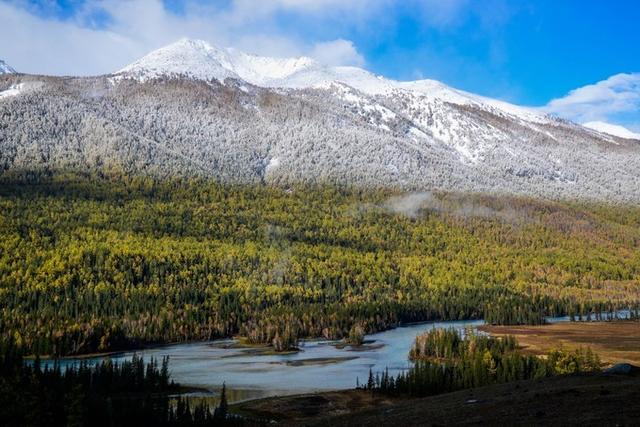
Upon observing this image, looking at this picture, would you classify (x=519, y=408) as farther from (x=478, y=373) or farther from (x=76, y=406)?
(x=478, y=373)

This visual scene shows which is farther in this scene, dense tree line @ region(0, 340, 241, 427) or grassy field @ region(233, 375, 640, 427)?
dense tree line @ region(0, 340, 241, 427)

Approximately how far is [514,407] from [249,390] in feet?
274

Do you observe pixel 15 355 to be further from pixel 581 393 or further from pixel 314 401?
pixel 581 393

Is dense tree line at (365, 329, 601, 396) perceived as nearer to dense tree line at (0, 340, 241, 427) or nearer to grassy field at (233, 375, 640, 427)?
grassy field at (233, 375, 640, 427)

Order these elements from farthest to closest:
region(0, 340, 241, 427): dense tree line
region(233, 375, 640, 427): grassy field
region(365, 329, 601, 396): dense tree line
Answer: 1. region(365, 329, 601, 396): dense tree line
2. region(0, 340, 241, 427): dense tree line
3. region(233, 375, 640, 427): grassy field

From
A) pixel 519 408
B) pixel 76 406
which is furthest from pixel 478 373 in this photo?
pixel 76 406

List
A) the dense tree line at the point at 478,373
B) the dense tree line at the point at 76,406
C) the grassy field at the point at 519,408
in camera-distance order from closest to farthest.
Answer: the grassy field at the point at 519,408 → the dense tree line at the point at 76,406 → the dense tree line at the point at 478,373

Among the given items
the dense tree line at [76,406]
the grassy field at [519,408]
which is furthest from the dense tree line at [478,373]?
the dense tree line at [76,406]

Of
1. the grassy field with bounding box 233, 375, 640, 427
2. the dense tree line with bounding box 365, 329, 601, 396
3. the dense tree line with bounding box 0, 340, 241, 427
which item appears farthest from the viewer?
the dense tree line with bounding box 365, 329, 601, 396

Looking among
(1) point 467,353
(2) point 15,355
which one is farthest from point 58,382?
(1) point 467,353

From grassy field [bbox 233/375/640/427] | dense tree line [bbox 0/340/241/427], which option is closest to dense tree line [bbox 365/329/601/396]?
grassy field [bbox 233/375/640/427]

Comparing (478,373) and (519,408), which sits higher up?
(519,408)

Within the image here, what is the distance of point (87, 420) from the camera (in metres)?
117

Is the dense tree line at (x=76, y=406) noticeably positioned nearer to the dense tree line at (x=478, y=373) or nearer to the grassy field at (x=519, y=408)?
the grassy field at (x=519, y=408)
